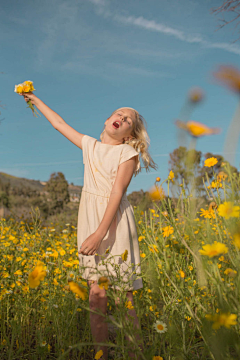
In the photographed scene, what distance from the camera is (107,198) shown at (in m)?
1.75

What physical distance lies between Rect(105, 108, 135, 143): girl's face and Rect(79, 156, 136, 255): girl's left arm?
22 centimetres

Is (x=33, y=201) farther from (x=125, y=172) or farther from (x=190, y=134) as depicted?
(x=190, y=134)

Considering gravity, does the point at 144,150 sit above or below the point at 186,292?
above

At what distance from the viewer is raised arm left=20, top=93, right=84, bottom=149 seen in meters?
1.93

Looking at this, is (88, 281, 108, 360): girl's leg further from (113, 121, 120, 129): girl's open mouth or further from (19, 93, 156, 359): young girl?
(113, 121, 120, 129): girl's open mouth

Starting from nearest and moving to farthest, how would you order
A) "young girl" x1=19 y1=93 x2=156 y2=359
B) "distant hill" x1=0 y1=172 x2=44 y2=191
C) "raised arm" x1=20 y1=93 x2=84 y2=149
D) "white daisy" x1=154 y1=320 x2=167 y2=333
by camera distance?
"white daisy" x1=154 y1=320 x2=167 y2=333 < "young girl" x1=19 y1=93 x2=156 y2=359 < "raised arm" x1=20 y1=93 x2=84 y2=149 < "distant hill" x1=0 y1=172 x2=44 y2=191

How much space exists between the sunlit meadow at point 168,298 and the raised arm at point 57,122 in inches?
25.5

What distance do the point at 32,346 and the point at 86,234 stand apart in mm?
876

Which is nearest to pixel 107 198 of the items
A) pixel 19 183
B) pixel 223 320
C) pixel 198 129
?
pixel 223 320

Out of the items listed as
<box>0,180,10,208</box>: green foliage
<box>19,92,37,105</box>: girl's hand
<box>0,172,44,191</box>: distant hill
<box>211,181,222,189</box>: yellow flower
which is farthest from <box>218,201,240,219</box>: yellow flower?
<box>0,172,44,191</box>: distant hill

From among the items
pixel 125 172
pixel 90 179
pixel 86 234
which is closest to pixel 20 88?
pixel 90 179

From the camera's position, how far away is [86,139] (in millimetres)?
1898

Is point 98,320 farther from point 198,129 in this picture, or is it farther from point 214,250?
point 198,129

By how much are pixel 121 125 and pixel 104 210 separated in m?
0.60
